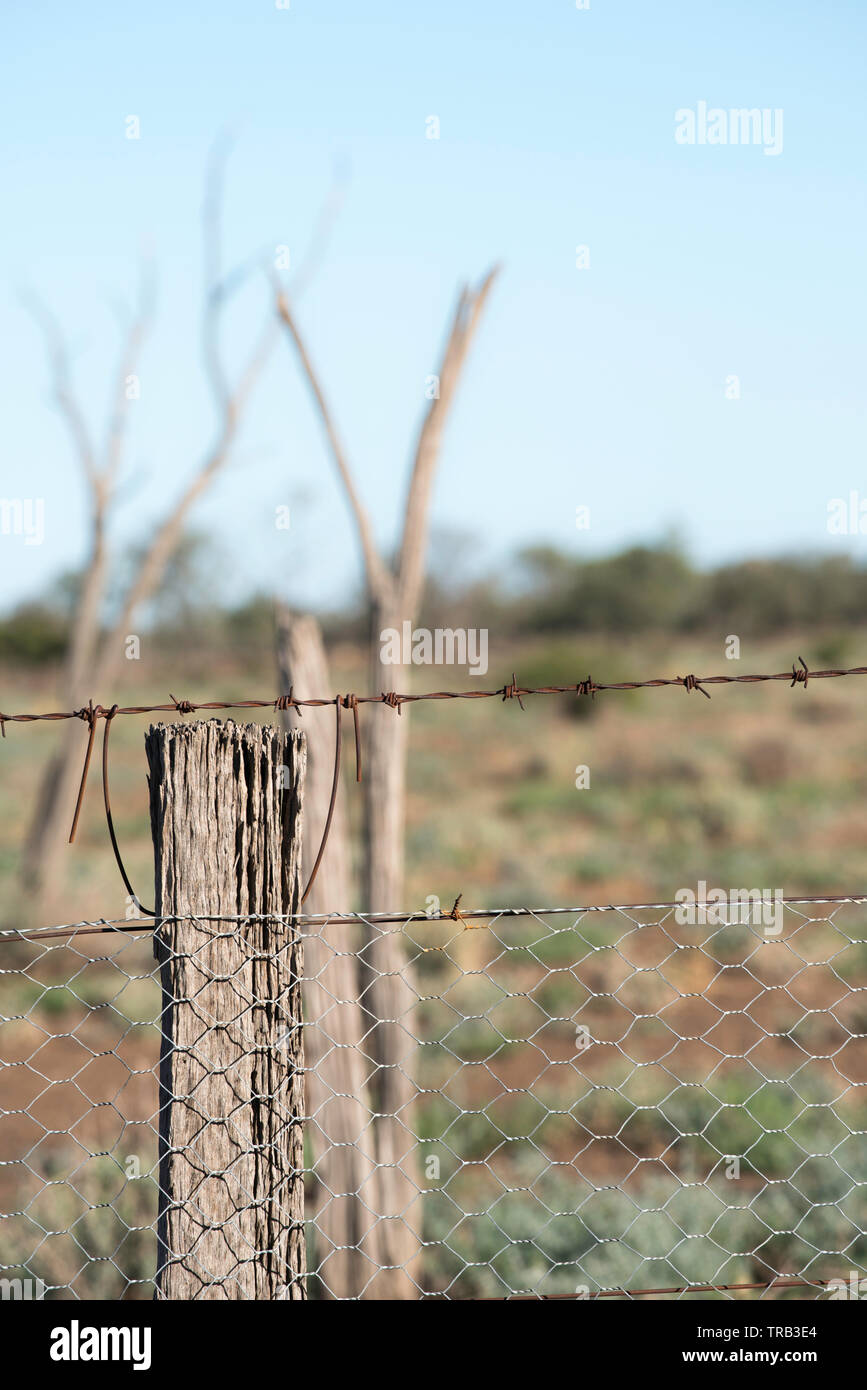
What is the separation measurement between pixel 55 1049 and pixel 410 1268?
4141 mm

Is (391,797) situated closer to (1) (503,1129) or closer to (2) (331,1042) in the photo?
(2) (331,1042)

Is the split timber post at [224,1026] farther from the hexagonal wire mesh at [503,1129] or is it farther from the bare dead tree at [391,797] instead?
the bare dead tree at [391,797]

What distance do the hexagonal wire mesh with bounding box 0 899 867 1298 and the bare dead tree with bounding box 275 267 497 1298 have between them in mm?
22

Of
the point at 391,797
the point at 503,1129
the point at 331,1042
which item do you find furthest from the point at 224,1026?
the point at 503,1129

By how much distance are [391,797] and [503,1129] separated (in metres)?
2.61

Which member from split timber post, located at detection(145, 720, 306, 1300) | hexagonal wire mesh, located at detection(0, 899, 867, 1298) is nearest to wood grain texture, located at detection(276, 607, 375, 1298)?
hexagonal wire mesh, located at detection(0, 899, 867, 1298)

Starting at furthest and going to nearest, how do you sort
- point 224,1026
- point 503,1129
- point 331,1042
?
1. point 503,1129
2. point 331,1042
3. point 224,1026

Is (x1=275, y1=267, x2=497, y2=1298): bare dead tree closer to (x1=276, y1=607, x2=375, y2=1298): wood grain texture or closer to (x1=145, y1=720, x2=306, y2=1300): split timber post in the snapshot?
(x1=276, y1=607, x2=375, y2=1298): wood grain texture

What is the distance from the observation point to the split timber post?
180cm

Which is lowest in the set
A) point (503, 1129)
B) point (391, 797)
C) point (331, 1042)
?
point (503, 1129)

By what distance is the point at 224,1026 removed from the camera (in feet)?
5.99

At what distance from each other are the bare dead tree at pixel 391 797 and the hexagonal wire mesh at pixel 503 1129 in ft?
0.07

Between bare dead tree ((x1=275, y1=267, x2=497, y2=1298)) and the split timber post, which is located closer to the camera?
the split timber post
